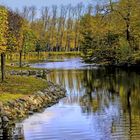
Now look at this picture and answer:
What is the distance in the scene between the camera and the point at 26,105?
34562 millimetres

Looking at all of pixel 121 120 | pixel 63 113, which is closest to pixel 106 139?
pixel 121 120

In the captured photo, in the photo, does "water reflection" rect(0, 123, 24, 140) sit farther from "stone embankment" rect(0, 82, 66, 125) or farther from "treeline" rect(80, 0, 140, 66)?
"treeline" rect(80, 0, 140, 66)

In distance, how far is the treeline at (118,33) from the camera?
88.6 metres

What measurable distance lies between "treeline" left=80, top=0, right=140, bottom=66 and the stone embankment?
43480mm

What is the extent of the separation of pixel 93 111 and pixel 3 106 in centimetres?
743

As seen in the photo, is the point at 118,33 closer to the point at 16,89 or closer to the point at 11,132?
the point at 16,89

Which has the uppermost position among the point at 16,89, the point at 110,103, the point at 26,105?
the point at 16,89

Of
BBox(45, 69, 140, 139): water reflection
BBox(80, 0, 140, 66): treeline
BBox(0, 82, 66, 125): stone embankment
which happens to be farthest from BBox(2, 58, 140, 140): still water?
BBox(80, 0, 140, 66): treeline

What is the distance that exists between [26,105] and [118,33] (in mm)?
65368

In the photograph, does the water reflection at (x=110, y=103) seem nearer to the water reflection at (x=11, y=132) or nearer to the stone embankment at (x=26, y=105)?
the stone embankment at (x=26, y=105)

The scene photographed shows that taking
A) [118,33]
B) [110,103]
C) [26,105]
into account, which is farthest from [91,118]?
[118,33]

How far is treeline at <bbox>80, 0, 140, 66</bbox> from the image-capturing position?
8856cm

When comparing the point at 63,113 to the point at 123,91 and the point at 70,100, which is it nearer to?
the point at 70,100

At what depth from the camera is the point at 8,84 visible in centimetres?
4444
